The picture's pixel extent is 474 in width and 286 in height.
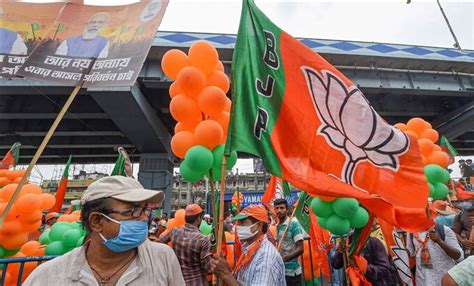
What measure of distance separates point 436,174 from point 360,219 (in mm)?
1439

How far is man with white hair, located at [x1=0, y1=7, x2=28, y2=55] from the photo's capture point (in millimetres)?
3412

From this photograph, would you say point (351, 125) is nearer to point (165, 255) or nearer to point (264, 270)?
point (264, 270)

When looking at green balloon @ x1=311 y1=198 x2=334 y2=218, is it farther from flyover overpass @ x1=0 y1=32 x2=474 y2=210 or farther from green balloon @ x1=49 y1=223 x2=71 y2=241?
flyover overpass @ x1=0 y1=32 x2=474 y2=210

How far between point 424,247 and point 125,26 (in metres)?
4.13

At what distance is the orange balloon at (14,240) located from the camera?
373cm

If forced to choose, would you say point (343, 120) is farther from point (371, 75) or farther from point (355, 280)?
point (371, 75)

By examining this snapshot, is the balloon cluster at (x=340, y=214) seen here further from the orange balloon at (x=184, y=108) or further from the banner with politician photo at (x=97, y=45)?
the banner with politician photo at (x=97, y=45)

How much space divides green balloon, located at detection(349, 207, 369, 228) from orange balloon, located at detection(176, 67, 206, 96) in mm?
2065

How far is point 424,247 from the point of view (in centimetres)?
377

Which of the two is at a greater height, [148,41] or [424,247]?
[148,41]

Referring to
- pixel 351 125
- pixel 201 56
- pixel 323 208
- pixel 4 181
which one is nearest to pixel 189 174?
pixel 201 56

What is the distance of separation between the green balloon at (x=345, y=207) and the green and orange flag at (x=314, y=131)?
0.44m

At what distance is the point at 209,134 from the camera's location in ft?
9.93

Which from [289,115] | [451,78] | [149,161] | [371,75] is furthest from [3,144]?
[451,78]
